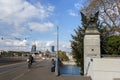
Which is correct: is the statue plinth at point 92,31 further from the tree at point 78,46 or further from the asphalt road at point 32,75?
the tree at point 78,46

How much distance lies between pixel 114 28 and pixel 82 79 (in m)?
20.2

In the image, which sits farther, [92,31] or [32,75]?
[92,31]

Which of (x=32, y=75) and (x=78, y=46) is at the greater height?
(x=78, y=46)

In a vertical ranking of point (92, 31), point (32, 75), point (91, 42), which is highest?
point (92, 31)

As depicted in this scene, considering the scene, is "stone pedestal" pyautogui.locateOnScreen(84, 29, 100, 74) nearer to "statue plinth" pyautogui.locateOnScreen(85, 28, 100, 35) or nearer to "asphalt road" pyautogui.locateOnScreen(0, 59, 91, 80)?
"statue plinth" pyautogui.locateOnScreen(85, 28, 100, 35)

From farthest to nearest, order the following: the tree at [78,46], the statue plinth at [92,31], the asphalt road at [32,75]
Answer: the tree at [78,46] → the statue plinth at [92,31] → the asphalt road at [32,75]

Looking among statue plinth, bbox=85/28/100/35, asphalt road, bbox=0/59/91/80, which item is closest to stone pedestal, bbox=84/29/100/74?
statue plinth, bbox=85/28/100/35

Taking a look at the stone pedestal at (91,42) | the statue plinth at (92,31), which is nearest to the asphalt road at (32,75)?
the stone pedestal at (91,42)

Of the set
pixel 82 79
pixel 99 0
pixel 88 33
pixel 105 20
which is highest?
pixel 99 0

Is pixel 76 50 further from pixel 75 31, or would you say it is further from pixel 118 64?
pixel 118 64

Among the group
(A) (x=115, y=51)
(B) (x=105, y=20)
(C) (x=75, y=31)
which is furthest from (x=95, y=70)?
(B) (x=105, y=20)

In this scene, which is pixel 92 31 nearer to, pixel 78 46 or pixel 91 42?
pixel 91 42

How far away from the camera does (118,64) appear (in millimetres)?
17484

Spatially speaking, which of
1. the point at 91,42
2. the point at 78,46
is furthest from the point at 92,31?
the point at 78,46
